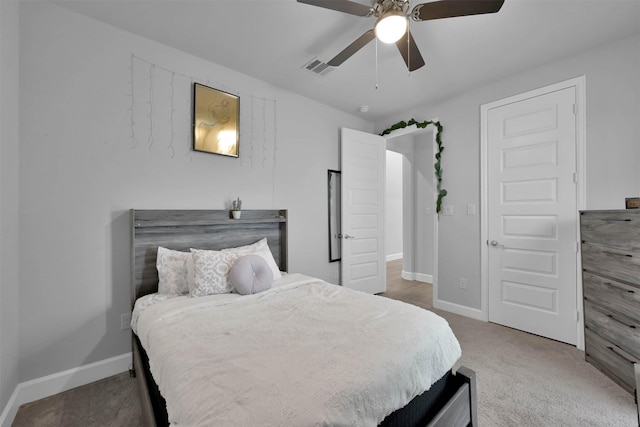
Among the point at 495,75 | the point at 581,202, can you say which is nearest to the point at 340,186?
the point at 495,75

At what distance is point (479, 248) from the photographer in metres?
3.17

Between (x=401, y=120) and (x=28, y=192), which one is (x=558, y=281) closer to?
(x=401, y=120)

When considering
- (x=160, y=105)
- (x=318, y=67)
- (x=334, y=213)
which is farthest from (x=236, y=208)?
(x=318, y=67)

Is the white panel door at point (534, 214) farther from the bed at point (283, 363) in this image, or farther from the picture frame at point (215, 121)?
the picture frame at point (215, 121)

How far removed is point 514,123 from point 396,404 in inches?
121

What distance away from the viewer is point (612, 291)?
201cm

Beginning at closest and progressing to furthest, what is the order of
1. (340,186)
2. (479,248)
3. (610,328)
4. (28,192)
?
(28,192) < (610,328) < (479,248) < (340,186)

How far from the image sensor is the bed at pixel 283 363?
2.88ft

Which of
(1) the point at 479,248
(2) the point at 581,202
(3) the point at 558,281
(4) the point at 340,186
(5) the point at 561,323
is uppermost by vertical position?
(4) the point at 340,186

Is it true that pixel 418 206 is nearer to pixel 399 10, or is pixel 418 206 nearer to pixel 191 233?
pixel 399 10

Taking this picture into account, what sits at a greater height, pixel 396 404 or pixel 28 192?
pixel 28 192

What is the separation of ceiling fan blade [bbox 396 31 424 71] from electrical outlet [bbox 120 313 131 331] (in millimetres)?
2950

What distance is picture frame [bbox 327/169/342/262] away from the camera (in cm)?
364

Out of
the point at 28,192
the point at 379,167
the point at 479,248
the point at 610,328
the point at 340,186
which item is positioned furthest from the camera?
the point at 379,167
